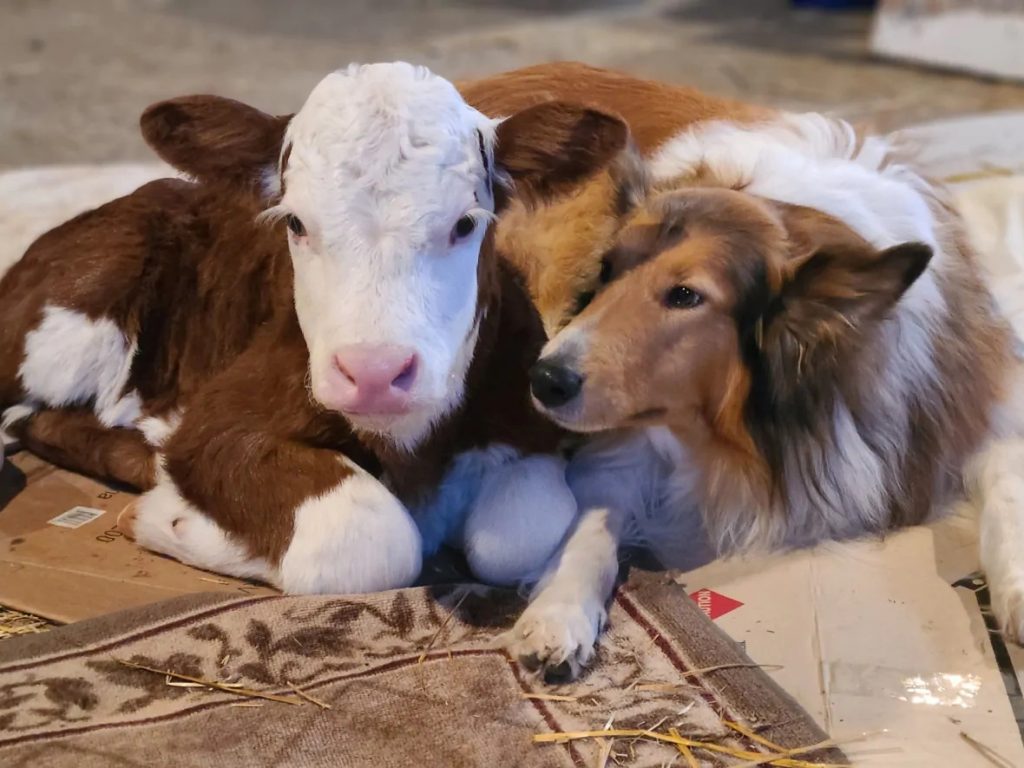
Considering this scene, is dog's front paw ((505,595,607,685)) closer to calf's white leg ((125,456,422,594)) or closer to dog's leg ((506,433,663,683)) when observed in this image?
dog's leg ((506,433,663,683))

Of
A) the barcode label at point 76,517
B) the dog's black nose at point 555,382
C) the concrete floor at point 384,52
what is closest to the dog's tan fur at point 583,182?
the dog's black nose at point 555,382

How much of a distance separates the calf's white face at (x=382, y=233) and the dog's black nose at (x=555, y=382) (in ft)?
0.51

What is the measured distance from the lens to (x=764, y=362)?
1.88 metres

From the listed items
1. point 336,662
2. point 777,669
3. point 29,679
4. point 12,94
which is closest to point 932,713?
point 777,669

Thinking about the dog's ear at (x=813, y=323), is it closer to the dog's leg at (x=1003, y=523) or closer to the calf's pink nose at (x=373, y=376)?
the dog's leg at (x=1003, y=523)

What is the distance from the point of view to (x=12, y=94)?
603cm

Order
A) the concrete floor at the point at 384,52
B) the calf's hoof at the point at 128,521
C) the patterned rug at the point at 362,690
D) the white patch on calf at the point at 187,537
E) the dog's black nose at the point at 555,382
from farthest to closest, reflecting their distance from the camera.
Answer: the concrete floor at the point at 384,52 < the calf's hoof at the point at 128,521 < the white patch on calf at the point at 187,537 < the dog's black nose at the point at 555,382 < the patterned rug at the point at 362,690

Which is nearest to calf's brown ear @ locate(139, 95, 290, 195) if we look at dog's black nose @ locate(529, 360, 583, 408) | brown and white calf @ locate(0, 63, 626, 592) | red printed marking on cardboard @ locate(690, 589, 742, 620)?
brown and white calf @ locate(0, 63, 626, 592)

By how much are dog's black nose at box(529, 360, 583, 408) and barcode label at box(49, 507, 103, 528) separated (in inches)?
36.8

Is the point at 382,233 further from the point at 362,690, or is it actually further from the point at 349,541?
the point at 362,690

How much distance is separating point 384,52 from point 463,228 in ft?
18.3

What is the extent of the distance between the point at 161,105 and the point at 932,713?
149 cm

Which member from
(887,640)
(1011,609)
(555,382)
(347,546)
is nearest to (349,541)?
(347,546)

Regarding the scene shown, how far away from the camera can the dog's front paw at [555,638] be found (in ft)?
5.49
